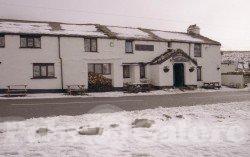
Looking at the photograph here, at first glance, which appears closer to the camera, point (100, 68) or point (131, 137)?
point (131, 137)

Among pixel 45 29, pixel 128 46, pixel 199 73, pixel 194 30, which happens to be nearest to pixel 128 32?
pixel 128 46

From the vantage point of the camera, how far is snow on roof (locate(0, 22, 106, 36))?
2811 centimetres

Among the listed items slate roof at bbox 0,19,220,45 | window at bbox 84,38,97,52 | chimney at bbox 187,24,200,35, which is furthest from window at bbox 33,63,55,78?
chimney at bbox 187,24,200,35

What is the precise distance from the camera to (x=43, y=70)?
1140 inches

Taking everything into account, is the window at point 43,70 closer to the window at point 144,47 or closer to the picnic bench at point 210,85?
the window at point 144,47

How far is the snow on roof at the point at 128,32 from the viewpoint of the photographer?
112 feet

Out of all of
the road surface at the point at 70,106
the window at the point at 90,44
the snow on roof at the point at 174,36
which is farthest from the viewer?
the snow on roof at the point at 174,36

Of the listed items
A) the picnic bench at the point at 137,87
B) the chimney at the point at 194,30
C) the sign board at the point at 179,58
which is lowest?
the picnic bench at the point at 137,87

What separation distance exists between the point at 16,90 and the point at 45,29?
7163mm

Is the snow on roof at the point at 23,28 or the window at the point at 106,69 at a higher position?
the snow on roof at the point at 23,28

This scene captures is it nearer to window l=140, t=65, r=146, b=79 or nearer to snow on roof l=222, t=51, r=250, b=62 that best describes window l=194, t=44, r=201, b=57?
window l=140, t=65, r=146, b=79

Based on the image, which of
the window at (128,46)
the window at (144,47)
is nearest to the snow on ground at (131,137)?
the window at (128,46)

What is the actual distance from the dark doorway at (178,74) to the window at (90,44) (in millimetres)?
10817

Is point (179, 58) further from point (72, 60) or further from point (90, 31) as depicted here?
point (72, 60)
